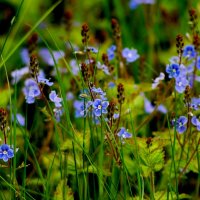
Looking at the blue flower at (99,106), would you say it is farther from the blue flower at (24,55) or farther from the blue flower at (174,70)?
the blue flower at (24,55)

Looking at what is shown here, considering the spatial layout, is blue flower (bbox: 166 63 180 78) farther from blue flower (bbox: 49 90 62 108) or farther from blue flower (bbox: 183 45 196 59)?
blue flower (bbox: 49 90 62 108)

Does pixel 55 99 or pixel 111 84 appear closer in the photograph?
pixel 55 99

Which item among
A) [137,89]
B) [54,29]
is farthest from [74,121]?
[54,29]

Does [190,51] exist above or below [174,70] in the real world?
above

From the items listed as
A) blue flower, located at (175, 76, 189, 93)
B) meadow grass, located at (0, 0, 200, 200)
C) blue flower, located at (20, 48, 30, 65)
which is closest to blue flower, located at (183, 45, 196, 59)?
meadow grass, located at (0, 0, 200, 200)

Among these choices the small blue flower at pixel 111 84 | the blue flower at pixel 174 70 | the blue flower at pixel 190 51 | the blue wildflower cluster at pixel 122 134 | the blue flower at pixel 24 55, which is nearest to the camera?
the blue wildflower cluster at pixel 122 134

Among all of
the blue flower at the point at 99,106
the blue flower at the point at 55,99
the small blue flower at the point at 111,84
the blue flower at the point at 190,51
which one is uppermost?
the blue flower at the point at 190,51

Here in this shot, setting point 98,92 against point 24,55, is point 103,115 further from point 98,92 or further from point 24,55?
point 24,55

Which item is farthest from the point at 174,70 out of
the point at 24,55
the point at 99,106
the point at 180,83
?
the point at 24,55

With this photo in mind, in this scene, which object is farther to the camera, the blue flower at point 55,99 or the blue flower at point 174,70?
the blue flower at point 174,70

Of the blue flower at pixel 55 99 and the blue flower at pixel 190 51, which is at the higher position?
the blue flower at pixel 190 51

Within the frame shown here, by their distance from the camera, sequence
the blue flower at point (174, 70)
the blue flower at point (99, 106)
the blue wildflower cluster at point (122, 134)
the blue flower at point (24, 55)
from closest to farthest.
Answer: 1. the blue flower at point (99, 106)
2. the blue wildflower cluster at point (122, 134)
3. the blue flower at point (174, 70)
4. the blue flower at point (24, 55)

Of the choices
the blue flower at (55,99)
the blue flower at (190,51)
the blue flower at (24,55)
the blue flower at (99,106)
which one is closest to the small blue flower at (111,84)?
the blue flower at (190,51)
